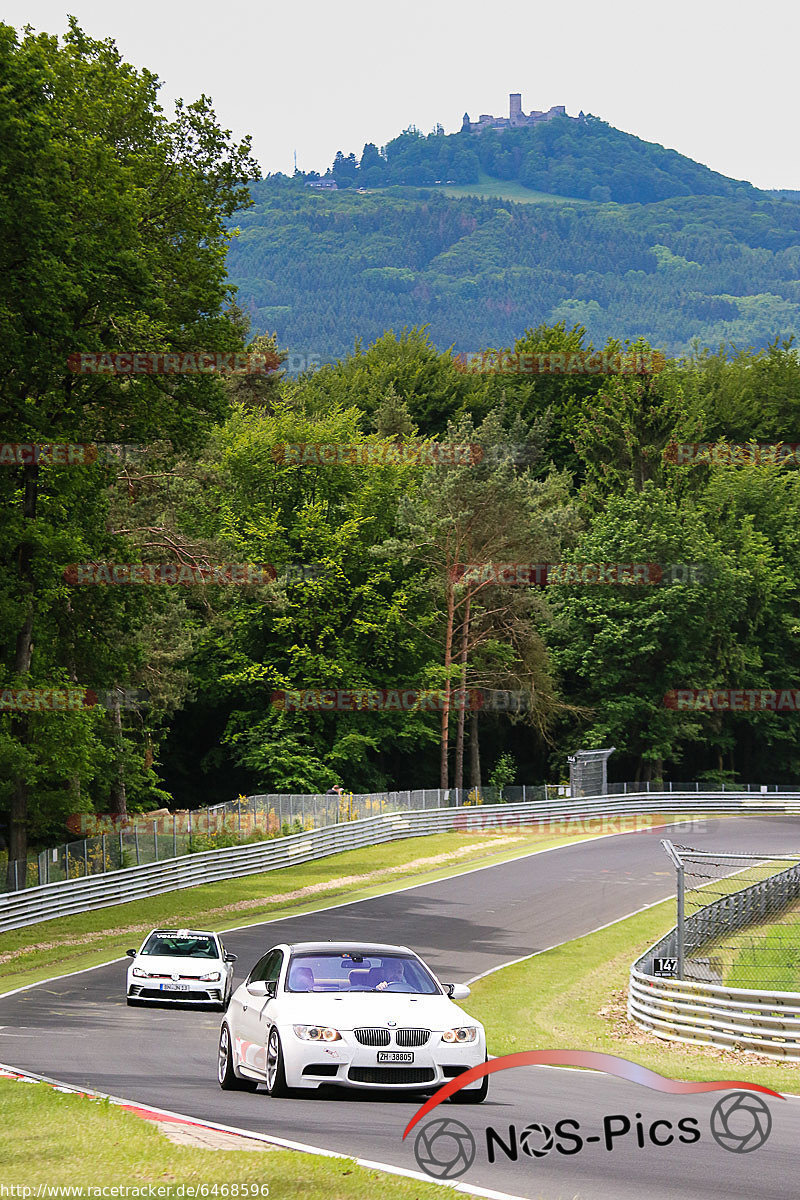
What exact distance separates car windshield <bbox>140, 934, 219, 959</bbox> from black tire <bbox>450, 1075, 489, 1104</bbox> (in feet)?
40.2

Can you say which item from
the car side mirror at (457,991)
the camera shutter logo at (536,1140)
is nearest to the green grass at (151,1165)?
the camera shutter logo at (536,1140)

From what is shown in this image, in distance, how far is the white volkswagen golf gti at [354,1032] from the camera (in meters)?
11.0

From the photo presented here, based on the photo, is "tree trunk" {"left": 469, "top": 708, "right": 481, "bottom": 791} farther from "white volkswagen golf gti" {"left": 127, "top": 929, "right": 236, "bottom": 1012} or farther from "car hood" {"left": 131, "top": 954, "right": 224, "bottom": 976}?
"car hood" {"left": 131, "top": 954, "right": 224, "bottom": 976}

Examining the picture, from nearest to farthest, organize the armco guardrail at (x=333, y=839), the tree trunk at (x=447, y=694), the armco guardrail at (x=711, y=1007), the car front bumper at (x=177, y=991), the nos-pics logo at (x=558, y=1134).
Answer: the nos-pics logo at (x=558, y=1134)
the armco guardrail at (x=711, y=1007)
the car front bumper at (x=177, y=991)
the armco guardrail at (x=333, y=839)
the tree trunk at (x=447, y=694)

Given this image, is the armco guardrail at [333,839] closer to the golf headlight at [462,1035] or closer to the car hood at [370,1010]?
the car hood at [370,1010]

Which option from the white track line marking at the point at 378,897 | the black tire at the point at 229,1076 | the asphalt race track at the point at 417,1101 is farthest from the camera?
the white track line marking at the point at 378,897

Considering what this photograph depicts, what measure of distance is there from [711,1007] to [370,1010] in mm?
9020

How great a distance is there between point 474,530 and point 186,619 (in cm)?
1843

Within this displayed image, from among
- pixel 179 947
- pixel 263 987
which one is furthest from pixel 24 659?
pixel 263 987

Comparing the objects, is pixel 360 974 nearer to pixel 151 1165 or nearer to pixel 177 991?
pixel 151 1165

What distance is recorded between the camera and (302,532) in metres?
67.2

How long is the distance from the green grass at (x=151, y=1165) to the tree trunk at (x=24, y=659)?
23657 mm

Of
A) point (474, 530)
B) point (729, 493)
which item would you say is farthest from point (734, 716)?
point (474, 530)

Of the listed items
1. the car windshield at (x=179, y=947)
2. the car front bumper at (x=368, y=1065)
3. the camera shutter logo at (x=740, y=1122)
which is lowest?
the car windshield at (x=179, y=947)
